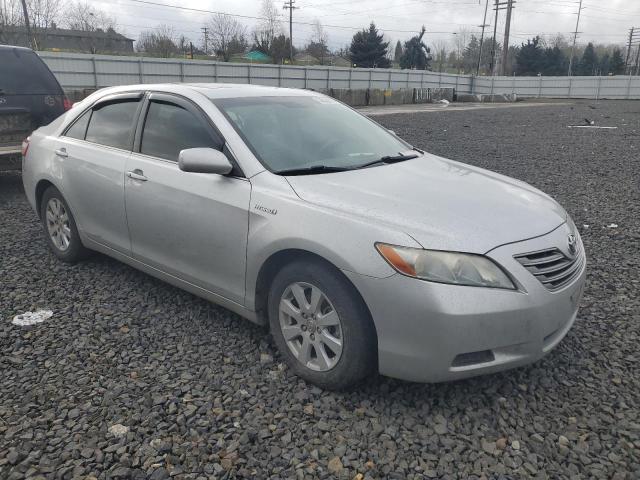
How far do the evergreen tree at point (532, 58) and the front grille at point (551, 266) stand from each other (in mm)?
85980

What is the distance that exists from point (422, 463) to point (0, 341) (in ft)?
9.03

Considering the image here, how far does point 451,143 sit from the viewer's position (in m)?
13.2

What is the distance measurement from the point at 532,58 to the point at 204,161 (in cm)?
8777

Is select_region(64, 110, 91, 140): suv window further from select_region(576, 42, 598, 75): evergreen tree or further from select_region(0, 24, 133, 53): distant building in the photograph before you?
select_region(576, 42, 598, 75): evergreen tree

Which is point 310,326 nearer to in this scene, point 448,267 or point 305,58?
point 448,267

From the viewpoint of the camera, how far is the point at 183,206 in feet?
11.3

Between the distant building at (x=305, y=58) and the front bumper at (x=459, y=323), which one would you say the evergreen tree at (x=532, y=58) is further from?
the front bumper at (x=459, y=323)

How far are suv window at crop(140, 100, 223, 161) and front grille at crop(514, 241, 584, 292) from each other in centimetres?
193

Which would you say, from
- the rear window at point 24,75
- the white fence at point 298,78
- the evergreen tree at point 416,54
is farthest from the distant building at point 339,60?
the rear window at point 24,75

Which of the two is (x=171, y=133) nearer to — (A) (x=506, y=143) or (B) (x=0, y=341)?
(B) (x=0, y=341)

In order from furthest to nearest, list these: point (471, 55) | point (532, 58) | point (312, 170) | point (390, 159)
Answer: point (471, 55)
point (532, 58)
point (390, 159)
point (312, 170)

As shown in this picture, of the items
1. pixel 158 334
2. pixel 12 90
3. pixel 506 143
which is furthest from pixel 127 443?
pixel 506 143

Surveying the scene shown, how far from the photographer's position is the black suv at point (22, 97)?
686 centimetres

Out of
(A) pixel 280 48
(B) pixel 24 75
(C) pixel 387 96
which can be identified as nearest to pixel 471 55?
(A) pixel 280 48
